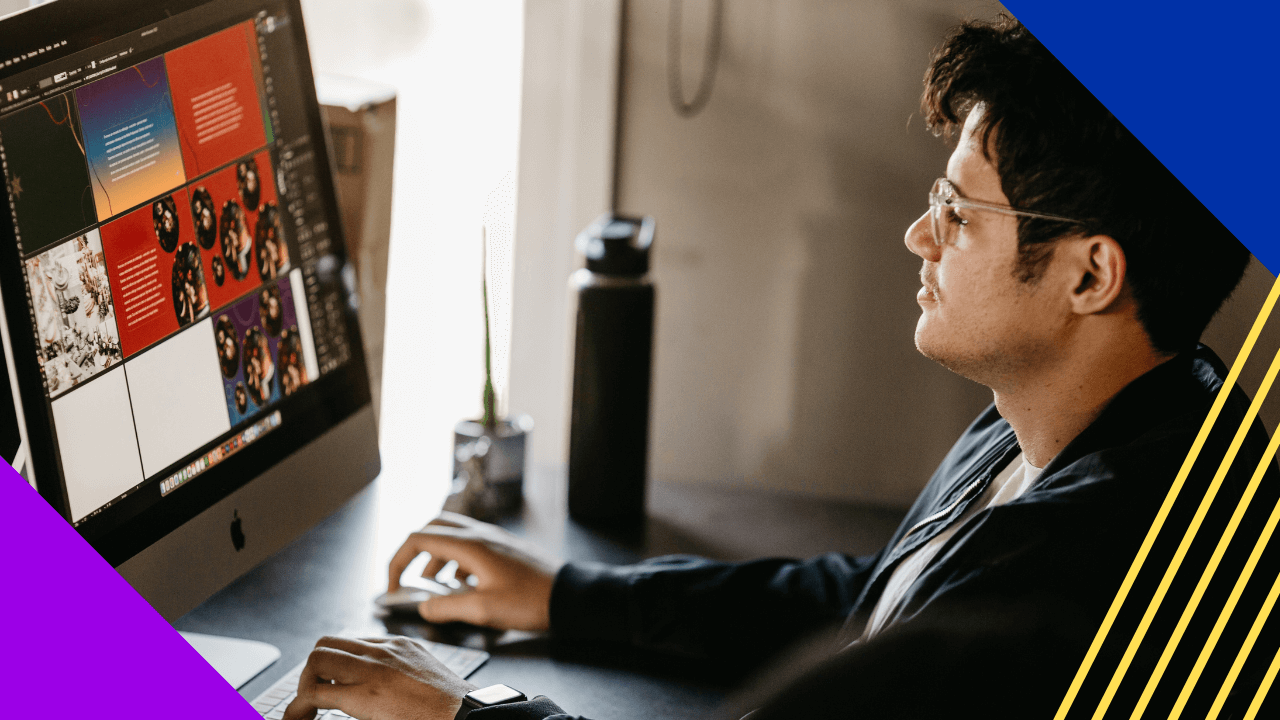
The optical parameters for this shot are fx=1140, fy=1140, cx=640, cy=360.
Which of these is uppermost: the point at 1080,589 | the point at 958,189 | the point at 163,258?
the point at 958,189

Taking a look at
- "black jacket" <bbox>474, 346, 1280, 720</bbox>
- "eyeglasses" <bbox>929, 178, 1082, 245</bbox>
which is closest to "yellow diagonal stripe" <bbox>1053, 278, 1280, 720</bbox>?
"black jacket" <bbox>474, 346, 1280, 720</bbox>

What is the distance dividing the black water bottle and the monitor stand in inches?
19.8

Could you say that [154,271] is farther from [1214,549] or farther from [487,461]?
[1214,549]

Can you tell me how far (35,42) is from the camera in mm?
820

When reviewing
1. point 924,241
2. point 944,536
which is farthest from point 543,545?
point 924,241

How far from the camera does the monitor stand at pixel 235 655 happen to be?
0.99 meters

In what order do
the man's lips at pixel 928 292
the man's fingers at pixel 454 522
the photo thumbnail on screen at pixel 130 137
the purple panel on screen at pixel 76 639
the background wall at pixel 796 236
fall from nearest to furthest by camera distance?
the purple panel on screen at pixel 76 639 → the photo thumbnail on screen at pixel 130 137 → the man's lips at pixel 928 292 → the man's fingers at pixel 454 522 → the background wall at pixel 796 236

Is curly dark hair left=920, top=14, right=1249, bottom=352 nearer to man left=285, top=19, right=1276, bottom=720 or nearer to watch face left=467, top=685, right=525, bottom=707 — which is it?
man left=285, top=19, right=1276, bottom=720

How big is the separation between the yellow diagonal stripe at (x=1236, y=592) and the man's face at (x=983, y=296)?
0.18 meters

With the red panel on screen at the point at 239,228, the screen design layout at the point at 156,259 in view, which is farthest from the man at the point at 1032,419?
the red panel on screen at the point at 239,228

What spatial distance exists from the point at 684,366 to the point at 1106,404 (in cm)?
118

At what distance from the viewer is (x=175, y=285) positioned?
3.15 ft

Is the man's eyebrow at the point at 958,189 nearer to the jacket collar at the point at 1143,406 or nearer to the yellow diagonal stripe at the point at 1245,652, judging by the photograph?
the jacket collar at the point at 1143,406

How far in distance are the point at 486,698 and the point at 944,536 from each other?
1.47 feet
